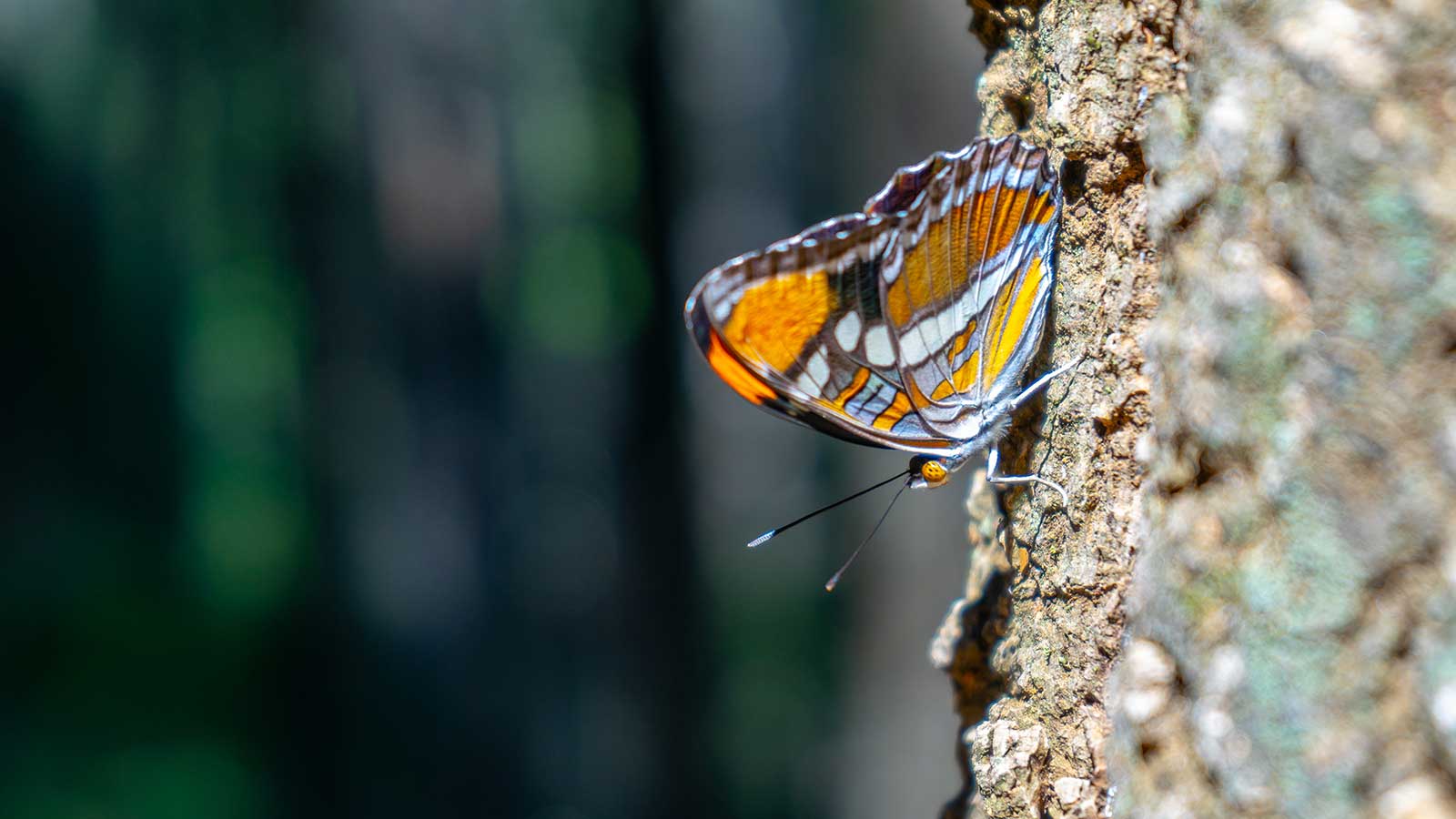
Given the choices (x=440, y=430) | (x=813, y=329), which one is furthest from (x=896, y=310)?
(x=440, y=430)

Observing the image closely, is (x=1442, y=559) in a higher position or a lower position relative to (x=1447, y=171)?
lower

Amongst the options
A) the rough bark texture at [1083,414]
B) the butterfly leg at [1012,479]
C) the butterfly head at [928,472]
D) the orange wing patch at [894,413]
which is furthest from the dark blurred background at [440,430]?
the rough bark texture at [1083,414]

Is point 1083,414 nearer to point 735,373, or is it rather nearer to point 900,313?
point 900,313

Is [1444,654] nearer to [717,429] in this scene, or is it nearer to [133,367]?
[717,429]

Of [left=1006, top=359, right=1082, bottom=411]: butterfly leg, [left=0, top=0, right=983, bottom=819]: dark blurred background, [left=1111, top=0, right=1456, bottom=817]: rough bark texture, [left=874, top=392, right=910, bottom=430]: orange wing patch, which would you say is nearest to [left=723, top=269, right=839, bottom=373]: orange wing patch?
[left=874, top=392, right=910, bottom=430]: orange wing patch

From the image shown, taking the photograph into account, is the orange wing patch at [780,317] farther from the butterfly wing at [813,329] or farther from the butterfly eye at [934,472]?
the butterfly eye at [934,472]

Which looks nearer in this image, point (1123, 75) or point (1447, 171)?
point (1447, 171)

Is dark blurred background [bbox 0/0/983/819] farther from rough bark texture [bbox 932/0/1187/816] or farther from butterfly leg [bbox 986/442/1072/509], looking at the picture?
rough bark texture [bbox 932/0/1187/816]

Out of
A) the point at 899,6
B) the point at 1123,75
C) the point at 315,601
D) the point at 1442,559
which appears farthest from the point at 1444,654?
the point at 315,601
